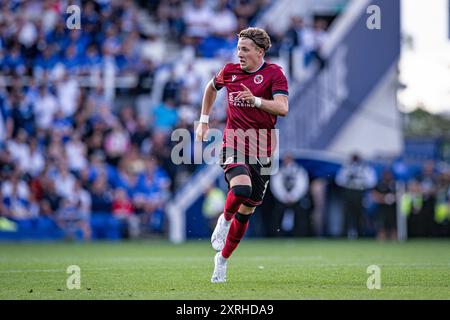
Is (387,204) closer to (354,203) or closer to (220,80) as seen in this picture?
(354,203)

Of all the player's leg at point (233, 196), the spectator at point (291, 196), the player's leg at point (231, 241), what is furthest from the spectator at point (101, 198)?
the player's leg at point (231, 241)

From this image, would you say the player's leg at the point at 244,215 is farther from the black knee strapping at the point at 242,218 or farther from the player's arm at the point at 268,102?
the player's arm at the point at 268,102

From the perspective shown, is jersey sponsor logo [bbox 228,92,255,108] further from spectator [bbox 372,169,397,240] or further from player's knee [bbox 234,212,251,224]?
spectator [bbox 372,169,397,240]

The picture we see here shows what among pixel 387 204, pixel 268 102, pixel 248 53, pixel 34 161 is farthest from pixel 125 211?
pixel 268 102

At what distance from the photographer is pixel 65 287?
31.3ft

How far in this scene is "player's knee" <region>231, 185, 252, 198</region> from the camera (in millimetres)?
9898

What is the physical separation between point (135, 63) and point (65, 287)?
15444 mm

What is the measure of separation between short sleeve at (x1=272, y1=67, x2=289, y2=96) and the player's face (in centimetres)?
26

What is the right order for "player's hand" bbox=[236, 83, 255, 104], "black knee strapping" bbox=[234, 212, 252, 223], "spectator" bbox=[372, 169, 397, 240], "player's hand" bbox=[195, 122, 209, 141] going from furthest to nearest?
1. "spectator" bbox=[372, 169, 397, 240]
2. "player's hand" bbox=[195, 122, 209, 141]
3. "black knee strapping" bbox=[234, 212, 252, 223]
4. "player's hand" bbox=[236, 83, 255, 104]

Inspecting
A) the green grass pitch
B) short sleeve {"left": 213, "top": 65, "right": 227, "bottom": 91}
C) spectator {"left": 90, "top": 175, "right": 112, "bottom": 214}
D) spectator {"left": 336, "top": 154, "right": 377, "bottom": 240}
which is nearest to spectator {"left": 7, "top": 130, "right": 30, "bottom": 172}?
spectator {"left": 90, "top": 175, "right": 112, "bottom": 214}

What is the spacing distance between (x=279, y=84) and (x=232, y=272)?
2.55 metres

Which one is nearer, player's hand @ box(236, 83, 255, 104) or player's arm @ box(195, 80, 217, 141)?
player's hand @ box(236, 83, 255, 104)

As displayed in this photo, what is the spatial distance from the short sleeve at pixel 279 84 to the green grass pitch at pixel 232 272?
6.37ft

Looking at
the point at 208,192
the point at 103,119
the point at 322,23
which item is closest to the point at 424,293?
the point at 208,192
